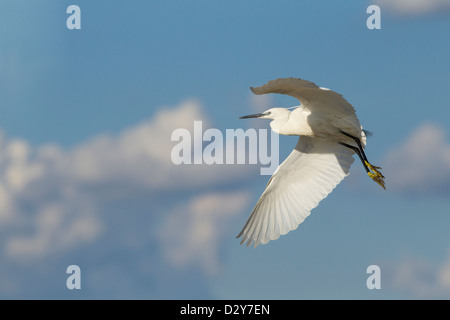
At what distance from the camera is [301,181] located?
61.7ft

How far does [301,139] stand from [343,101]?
2657 millimetres

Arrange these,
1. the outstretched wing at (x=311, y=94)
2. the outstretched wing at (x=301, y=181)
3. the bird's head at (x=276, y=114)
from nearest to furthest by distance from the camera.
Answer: the outstretched wing at (x=311, y=94), the bird's head at (x=276, y=114), the outstretched wing at (x=301, y=181)

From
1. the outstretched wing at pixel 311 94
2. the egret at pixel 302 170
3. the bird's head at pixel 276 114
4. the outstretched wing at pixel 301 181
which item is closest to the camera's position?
the outstretched wing at pixel 311 94

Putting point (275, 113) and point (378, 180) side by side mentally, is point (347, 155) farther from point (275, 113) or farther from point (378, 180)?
point (275, 113)

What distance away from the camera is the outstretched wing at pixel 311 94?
14648 millimetres

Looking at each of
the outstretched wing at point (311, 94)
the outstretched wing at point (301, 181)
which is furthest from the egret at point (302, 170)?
the outstretched wing at point (311, 94)

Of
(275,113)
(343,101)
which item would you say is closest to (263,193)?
(275,113)

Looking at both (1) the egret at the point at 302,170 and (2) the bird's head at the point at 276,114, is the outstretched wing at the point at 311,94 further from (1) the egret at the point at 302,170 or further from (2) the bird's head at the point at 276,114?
(2) the bird's head at the point at 276,114

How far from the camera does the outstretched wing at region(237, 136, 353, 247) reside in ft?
60.7

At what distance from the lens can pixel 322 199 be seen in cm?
1862

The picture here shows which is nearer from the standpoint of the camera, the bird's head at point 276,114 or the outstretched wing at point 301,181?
the bird's head at point 276,114

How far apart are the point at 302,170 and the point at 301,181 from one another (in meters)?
0.28

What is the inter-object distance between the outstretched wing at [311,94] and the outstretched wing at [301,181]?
1.88 metres

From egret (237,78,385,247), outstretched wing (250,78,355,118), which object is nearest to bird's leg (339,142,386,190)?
egret (237,78,385,247)
